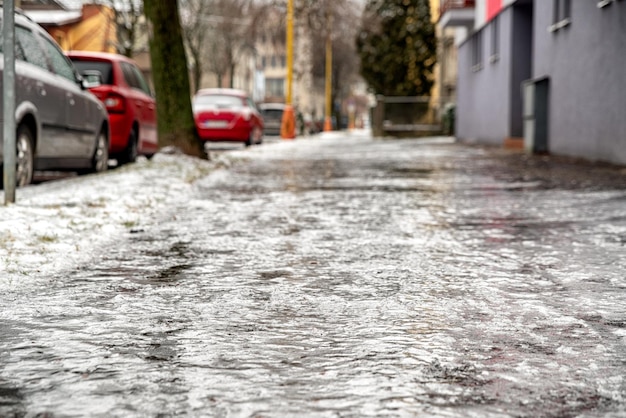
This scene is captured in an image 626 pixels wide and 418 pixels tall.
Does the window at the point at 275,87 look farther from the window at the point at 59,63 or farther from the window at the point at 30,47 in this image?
the window at the point at 30,47

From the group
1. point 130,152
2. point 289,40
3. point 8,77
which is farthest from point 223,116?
point 8,77

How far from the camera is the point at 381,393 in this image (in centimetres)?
306

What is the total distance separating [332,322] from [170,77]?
12.5 meters

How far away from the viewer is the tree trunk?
15984mm

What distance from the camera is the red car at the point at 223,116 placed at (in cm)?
2588

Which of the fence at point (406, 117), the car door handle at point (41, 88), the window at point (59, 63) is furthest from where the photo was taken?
the fence at point (406, 117)

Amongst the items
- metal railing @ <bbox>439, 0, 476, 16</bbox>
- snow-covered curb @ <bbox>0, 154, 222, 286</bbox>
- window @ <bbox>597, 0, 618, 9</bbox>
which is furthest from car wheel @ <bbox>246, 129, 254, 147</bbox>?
snow-covered curb @ <bbox>0, 154, 222, 286</bbox>

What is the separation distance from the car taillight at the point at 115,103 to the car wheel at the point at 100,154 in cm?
83

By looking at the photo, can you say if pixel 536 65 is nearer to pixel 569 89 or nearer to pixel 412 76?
pixel 569 89

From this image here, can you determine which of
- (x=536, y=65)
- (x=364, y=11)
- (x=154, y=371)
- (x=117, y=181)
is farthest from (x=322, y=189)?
(x=364, y=11)

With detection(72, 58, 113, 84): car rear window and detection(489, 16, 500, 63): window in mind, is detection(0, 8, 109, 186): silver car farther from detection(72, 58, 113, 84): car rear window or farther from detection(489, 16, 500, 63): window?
detection(489, 16, 500, 63): window

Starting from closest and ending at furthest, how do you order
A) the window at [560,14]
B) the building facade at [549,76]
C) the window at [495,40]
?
the building facade at [549,76]
the window at [560,14]
the window at [495,40]

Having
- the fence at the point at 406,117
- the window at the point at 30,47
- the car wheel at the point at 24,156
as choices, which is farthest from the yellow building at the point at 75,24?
the car wheel at the point at 24,156

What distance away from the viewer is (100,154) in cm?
1297
